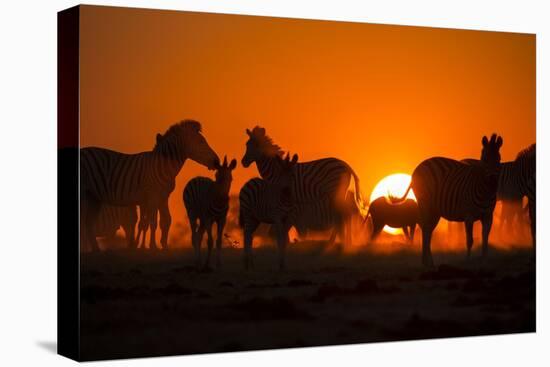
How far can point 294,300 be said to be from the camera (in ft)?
38.8

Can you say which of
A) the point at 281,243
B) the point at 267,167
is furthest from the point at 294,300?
the point at 267,167

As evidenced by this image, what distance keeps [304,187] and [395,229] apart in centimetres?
93

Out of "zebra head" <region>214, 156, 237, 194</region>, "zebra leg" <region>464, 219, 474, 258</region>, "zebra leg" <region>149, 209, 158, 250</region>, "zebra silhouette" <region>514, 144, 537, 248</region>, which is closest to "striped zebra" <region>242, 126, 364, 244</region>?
"zebra head" <region>214, 156, 237, 194</region>

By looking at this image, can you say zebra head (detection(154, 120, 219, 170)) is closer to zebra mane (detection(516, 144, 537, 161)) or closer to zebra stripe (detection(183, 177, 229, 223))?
zebra stripe (detection(183, 177, 229, 223))

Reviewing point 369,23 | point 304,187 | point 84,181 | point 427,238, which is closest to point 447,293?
point 427,238

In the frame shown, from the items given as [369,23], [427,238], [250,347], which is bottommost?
[250,347]

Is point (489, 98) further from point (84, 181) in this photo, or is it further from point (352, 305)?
point (84, 181)

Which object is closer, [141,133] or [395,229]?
[141,133]

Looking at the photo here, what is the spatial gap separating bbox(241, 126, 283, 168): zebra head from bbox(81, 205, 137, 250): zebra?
1.05m

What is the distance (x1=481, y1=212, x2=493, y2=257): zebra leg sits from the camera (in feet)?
41.2

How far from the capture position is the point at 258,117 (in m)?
11.7

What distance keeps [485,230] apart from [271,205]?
2.04 m

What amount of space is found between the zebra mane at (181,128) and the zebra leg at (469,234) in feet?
8.68

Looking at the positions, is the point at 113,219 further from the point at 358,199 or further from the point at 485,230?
the point at 485,230
